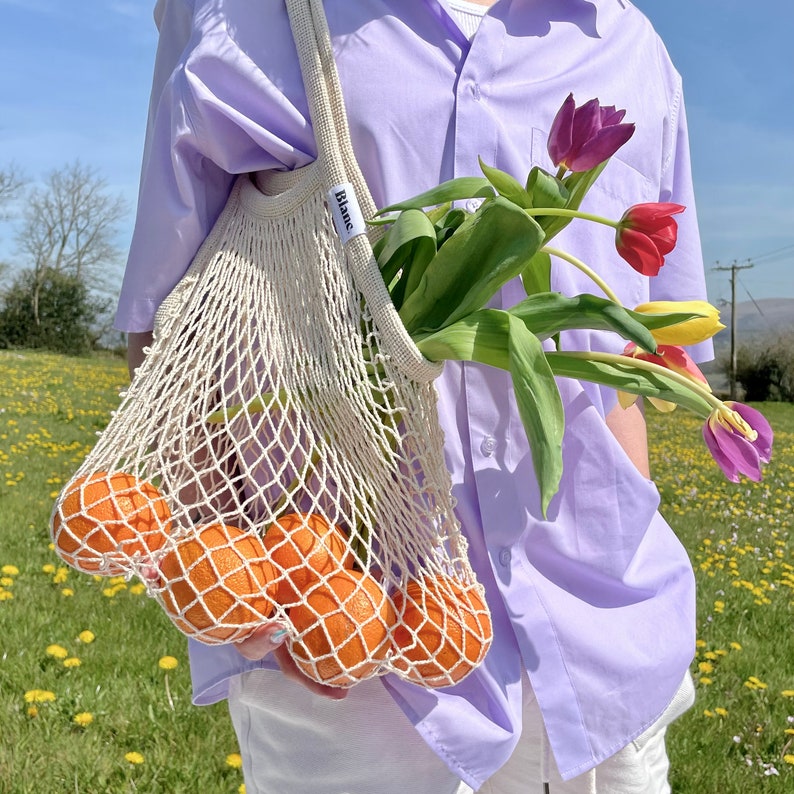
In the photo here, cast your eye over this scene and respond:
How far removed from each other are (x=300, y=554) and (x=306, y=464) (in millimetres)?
110

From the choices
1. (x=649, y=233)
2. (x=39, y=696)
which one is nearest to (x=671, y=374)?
(x=649, y=233)

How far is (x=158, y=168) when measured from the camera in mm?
1268

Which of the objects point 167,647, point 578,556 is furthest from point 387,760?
point 167,647

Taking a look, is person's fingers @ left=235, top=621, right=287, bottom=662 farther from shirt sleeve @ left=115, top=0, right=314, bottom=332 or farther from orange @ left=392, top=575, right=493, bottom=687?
shirt sleeve @ left=115, top=0, right=314, bottom=332

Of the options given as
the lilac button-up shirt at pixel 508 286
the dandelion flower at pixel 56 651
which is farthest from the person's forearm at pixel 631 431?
the dandelion flower at pixel 56 651

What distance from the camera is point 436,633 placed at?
1.07 metres

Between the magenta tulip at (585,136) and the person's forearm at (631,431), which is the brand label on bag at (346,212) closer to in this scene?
the magenta tulip at (585,136)

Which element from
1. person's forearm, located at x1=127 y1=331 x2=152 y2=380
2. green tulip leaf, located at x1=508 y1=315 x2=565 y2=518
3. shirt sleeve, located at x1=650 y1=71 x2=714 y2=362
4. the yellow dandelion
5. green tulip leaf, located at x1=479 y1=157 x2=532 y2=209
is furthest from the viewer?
the yellow dandelion

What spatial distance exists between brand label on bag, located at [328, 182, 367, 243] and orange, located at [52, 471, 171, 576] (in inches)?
16.1

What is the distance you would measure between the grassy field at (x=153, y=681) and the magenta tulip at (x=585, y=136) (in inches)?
78.0

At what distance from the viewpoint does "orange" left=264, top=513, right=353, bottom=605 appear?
40.6 inches

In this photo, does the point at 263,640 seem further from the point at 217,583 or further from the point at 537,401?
the point at 537,401

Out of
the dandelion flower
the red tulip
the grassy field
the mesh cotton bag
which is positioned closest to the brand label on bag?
the mesh cotton bag

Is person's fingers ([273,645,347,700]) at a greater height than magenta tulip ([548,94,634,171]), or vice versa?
magenta tulip ([548,94,634,171])
